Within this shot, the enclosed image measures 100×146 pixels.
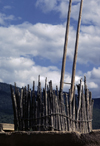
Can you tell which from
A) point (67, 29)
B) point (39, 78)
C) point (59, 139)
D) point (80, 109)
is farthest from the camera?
point (67, 29)

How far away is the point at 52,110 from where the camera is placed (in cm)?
591

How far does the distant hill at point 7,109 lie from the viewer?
2569 centimetres

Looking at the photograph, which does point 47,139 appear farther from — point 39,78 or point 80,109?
point 39,78

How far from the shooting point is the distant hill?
1011 inches

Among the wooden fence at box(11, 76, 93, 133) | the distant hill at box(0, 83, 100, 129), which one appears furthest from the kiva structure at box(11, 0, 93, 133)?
the distant hill at box(0, 83, 100, 129)

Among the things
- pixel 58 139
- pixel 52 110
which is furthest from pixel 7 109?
pixel 58 139

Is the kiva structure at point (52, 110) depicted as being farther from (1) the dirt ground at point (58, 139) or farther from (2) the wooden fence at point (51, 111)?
(1) the dirt ground at point (58, 139)

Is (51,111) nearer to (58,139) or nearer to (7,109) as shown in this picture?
(58,139)

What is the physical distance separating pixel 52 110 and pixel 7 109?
2525cm

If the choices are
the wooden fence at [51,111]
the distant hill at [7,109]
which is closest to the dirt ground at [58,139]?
the wooden fence at [51,111]

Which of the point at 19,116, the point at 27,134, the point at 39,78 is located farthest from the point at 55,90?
the point at 27,134

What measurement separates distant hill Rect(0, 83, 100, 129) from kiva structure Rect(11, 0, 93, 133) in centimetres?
1871

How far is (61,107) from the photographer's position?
6.04 m

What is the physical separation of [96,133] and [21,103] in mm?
2312
